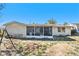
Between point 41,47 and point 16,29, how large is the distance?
0.49 m

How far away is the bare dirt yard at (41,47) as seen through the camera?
24.2ft

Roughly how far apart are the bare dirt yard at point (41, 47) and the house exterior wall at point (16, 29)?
111 millimetres

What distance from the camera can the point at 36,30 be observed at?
7414 millimetres

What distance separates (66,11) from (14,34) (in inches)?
35.2

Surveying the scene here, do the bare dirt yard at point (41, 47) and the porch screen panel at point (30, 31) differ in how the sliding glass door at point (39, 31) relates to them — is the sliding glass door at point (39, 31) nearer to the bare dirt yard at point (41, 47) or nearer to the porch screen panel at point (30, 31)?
the porch screen panel at point (30, 31)

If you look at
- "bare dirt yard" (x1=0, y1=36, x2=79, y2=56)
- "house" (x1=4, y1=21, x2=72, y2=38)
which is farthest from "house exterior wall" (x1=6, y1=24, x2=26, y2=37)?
"bare dirt yard" (x1=0, y1=36, x2=79, y2=56)

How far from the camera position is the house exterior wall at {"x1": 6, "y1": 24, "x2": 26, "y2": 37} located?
291 inches

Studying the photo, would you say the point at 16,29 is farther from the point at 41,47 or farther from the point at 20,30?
the point at 41,47

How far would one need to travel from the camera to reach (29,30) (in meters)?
7.45

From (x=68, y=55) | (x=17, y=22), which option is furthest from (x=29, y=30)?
(x=68, y=55)

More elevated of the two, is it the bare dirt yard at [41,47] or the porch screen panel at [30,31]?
the porch screen panel at [30,31]

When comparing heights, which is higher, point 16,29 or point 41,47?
point 16,29

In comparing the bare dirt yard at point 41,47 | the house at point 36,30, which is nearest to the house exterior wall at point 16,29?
the house at point 36,30

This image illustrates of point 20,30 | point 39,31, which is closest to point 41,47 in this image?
point 39,31
